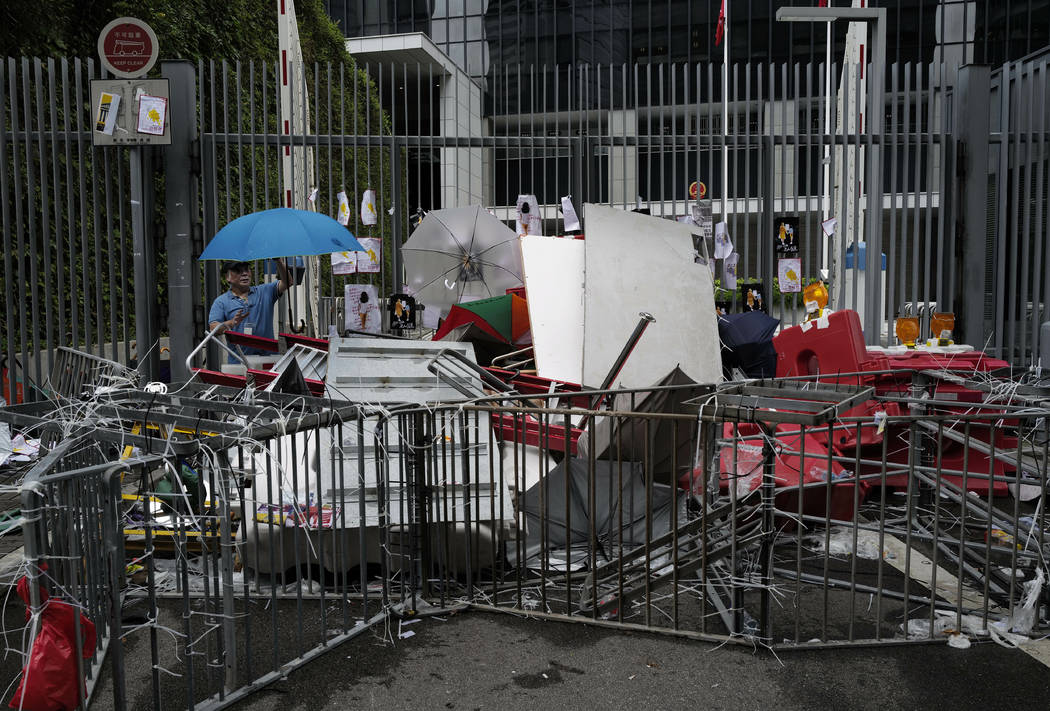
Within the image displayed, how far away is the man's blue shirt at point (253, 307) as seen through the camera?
8125 mm

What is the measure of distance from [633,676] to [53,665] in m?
2.29

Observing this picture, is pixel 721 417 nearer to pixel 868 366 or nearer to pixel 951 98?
pixel 868 366

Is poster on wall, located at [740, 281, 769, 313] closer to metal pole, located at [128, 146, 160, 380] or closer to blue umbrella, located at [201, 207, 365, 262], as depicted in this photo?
blue umbrella, located at [201, 207, 365, 262]

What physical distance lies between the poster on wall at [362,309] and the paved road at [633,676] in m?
5.30

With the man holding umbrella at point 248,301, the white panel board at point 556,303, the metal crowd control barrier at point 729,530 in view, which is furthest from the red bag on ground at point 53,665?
the man holding umbrella at point 248,301

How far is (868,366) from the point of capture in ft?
22.3

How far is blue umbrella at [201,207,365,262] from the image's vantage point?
6859mm

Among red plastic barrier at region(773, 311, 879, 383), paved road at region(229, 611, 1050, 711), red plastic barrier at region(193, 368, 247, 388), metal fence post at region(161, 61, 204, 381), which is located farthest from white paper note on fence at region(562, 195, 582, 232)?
paved road at region(229, 611, 1050, 711)

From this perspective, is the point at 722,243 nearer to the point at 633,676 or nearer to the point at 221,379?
the point at 221,379

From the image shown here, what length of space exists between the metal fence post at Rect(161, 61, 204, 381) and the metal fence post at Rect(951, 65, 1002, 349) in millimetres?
8254

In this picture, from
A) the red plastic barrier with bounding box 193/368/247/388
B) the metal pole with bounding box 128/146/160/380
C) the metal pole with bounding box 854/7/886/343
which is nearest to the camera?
the red plastic barrier with bounding box 193/368/247/388

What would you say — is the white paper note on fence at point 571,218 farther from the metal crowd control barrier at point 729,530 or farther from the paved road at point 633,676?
the paved road at point 633,676

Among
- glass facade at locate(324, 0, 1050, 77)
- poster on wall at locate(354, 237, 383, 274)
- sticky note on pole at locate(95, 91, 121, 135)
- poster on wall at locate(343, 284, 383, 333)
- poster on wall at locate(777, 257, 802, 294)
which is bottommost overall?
poster on wall at locate(343, 284, 383, 333)

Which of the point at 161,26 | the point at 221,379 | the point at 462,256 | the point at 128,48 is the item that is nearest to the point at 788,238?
the point at 462,256
